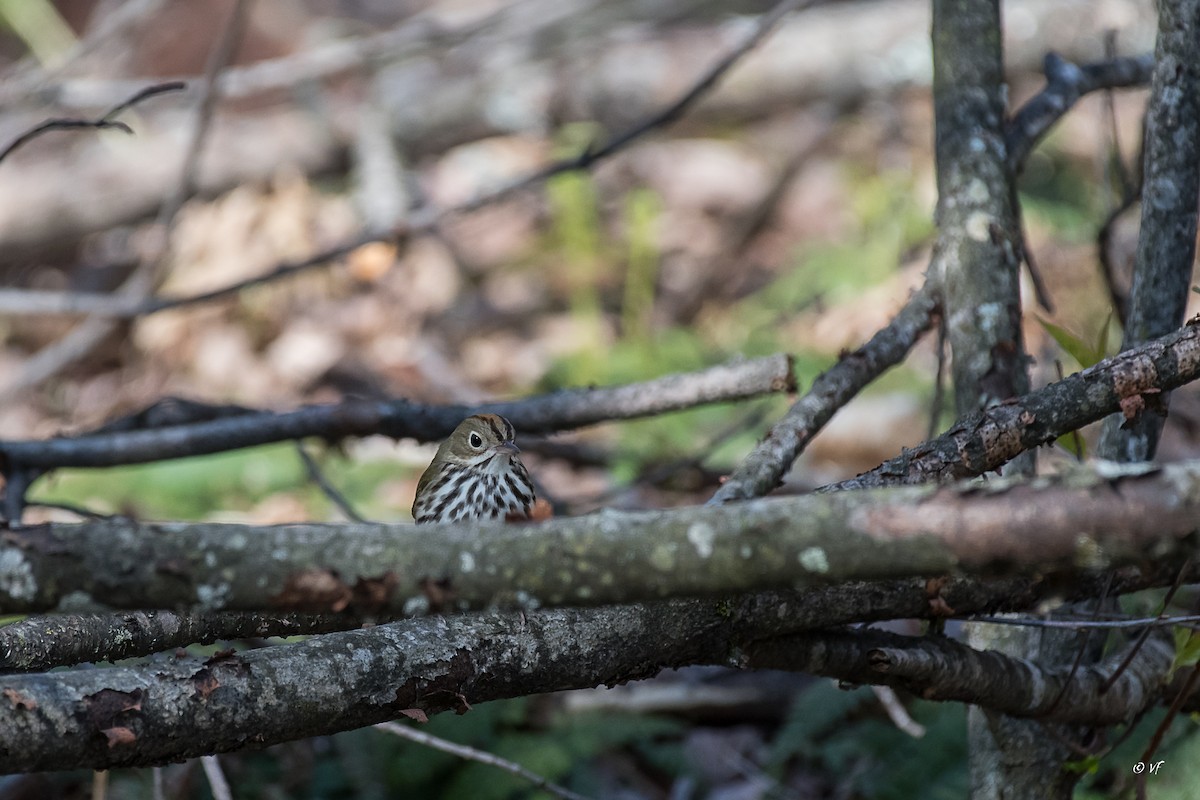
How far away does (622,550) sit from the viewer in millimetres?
1343

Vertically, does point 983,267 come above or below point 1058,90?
below

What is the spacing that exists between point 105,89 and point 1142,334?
16.4 feet

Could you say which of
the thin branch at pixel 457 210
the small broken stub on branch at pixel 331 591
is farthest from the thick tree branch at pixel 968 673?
the thin branch at pixel 457 210

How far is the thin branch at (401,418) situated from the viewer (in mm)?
2902

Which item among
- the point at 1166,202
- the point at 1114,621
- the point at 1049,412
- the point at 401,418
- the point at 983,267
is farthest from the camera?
the point at 401,418

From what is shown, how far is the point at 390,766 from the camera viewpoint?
4.08m

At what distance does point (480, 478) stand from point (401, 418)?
282 mm

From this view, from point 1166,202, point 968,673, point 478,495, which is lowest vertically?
point 968,673

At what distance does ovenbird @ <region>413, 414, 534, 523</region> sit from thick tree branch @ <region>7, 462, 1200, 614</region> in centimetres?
186

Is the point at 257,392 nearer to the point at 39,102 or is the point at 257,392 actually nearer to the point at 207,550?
the point at 39,102

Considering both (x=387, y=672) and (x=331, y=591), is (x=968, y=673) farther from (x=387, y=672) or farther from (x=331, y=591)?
(x=331, y=591)

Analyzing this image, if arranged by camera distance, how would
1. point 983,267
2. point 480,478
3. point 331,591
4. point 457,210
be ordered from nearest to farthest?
point 331,591 < point 983,267 < point 480,478 < point 457,210

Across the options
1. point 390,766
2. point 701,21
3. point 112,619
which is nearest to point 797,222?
point 701,21

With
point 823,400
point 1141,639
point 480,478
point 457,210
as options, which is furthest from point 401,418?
point 1141,639
